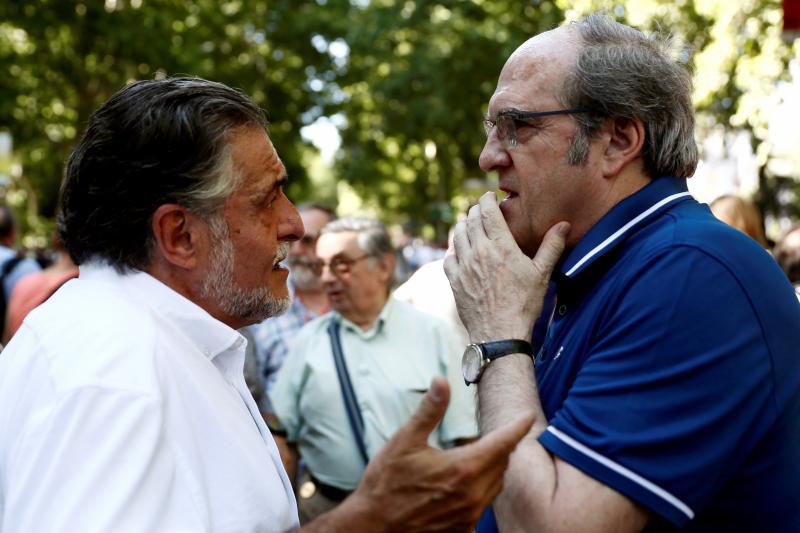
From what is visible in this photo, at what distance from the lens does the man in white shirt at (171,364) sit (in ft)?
5.08

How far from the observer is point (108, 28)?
59.5 feet

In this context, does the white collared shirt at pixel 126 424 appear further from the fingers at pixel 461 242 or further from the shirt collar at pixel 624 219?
the shirt collar at pixel 624 219

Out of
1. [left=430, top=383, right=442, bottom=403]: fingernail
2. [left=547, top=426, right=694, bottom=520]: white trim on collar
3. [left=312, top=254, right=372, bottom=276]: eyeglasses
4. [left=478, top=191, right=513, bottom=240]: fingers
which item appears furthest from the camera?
[left=312, top=254, right=372, bottom=276]: eyeglasses

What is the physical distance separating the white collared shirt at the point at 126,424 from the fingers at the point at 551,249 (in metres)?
0.79

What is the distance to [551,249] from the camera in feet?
7.40

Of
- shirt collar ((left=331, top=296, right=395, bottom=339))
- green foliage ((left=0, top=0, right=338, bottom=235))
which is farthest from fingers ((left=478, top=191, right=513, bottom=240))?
green foliage ((left=0, top=0, right=338, bottom=235))

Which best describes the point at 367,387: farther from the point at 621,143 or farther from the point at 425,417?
the point at 425,417

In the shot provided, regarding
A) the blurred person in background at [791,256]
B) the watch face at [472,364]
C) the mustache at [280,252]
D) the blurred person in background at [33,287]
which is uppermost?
the mustache at [280,252]

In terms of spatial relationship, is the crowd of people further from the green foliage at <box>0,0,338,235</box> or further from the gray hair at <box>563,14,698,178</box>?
the green foliage at <box>0,0,338,235</box>

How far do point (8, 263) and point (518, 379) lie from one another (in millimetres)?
5951

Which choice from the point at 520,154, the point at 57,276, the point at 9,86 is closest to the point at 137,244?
the point at 520,154

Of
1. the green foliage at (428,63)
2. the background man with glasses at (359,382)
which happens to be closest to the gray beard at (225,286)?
the background man with glasses at (359,382)

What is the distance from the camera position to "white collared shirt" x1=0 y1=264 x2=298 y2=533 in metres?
1.55

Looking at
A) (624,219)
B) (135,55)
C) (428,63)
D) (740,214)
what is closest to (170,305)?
(624,219)
